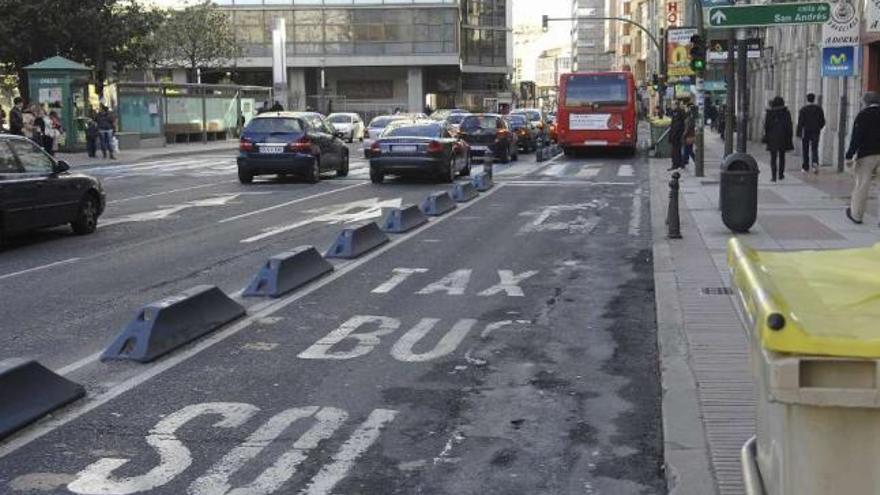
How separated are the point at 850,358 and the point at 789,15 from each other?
12.3 metres

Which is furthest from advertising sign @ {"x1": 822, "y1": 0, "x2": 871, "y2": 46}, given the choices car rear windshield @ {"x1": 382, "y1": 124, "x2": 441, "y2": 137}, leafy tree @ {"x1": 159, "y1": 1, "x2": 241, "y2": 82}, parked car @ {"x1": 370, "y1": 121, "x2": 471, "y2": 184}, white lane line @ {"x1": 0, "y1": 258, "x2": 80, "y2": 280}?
leafy tree @ {"x1": 159, "y1": 1, "x2": 241, "y2": 82}

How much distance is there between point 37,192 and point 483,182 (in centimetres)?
1081

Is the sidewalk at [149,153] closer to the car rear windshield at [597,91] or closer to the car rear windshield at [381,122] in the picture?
the car rear windshield at [381,122]

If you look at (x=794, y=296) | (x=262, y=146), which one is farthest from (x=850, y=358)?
(x=262, y=146)

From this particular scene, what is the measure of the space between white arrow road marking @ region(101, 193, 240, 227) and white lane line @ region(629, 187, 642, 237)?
7.62m

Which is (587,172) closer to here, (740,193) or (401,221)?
(401,221)

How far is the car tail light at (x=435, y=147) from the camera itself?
2302cm

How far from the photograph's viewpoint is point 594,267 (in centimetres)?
1157

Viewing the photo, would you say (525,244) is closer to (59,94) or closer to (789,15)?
(789,15)

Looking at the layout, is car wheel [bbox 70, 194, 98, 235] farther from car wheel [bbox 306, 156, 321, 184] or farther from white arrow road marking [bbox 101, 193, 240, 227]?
car wheel [bbox 306, 156, 321, 184]

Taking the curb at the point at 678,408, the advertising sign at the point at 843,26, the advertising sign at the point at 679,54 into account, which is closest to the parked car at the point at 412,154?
the advertising sign at the point at 843,26

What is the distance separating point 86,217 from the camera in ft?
47.8

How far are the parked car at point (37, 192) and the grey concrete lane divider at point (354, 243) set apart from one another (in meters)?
4.10

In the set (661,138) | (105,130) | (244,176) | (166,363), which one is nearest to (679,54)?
(661,138)
